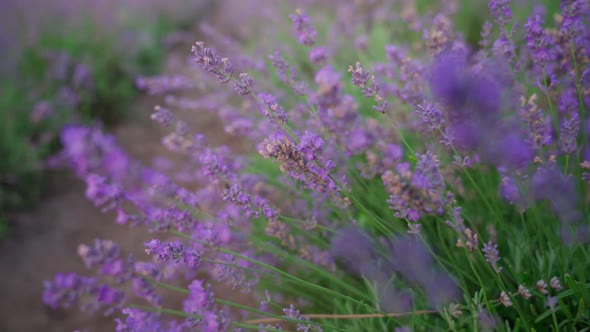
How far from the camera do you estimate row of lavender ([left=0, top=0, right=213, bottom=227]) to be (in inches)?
127

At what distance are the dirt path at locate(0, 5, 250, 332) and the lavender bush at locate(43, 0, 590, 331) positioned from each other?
874 millimetres

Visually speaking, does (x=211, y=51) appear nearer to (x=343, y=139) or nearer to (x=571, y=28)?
(x=343, y=139)

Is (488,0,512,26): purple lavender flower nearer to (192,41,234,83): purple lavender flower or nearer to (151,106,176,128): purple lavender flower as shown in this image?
(192,41,234,83): purple lavender flower

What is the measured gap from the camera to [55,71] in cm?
397

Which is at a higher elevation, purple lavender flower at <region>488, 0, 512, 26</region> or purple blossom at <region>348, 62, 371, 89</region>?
purple lavender flower at <region>488, 0, 512, 26</region>

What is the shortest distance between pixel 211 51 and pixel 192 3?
5.93 meters

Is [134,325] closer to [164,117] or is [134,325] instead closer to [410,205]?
[164,117]

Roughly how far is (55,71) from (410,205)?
12.2 feet

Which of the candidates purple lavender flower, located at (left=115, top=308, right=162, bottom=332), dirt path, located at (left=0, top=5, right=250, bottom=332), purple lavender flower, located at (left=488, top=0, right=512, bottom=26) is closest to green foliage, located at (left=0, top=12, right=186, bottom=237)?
dirt path, located at (left=0, top=5, right=250, bottom=332)

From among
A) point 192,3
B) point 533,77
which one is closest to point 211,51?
point 533,77

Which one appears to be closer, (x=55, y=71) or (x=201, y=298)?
(x=201, y=298)

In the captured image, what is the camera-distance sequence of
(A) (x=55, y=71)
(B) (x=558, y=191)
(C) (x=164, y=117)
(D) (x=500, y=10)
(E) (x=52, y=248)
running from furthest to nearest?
(A) (x=55, y=71)
(E) (x=52, y=248)
(C) (x=164, y=117)
(D) (x=500, y=10)
(B) (x=558, y=191)

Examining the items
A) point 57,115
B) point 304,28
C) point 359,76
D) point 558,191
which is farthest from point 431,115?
point 57,115

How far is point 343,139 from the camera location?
1.73 m
